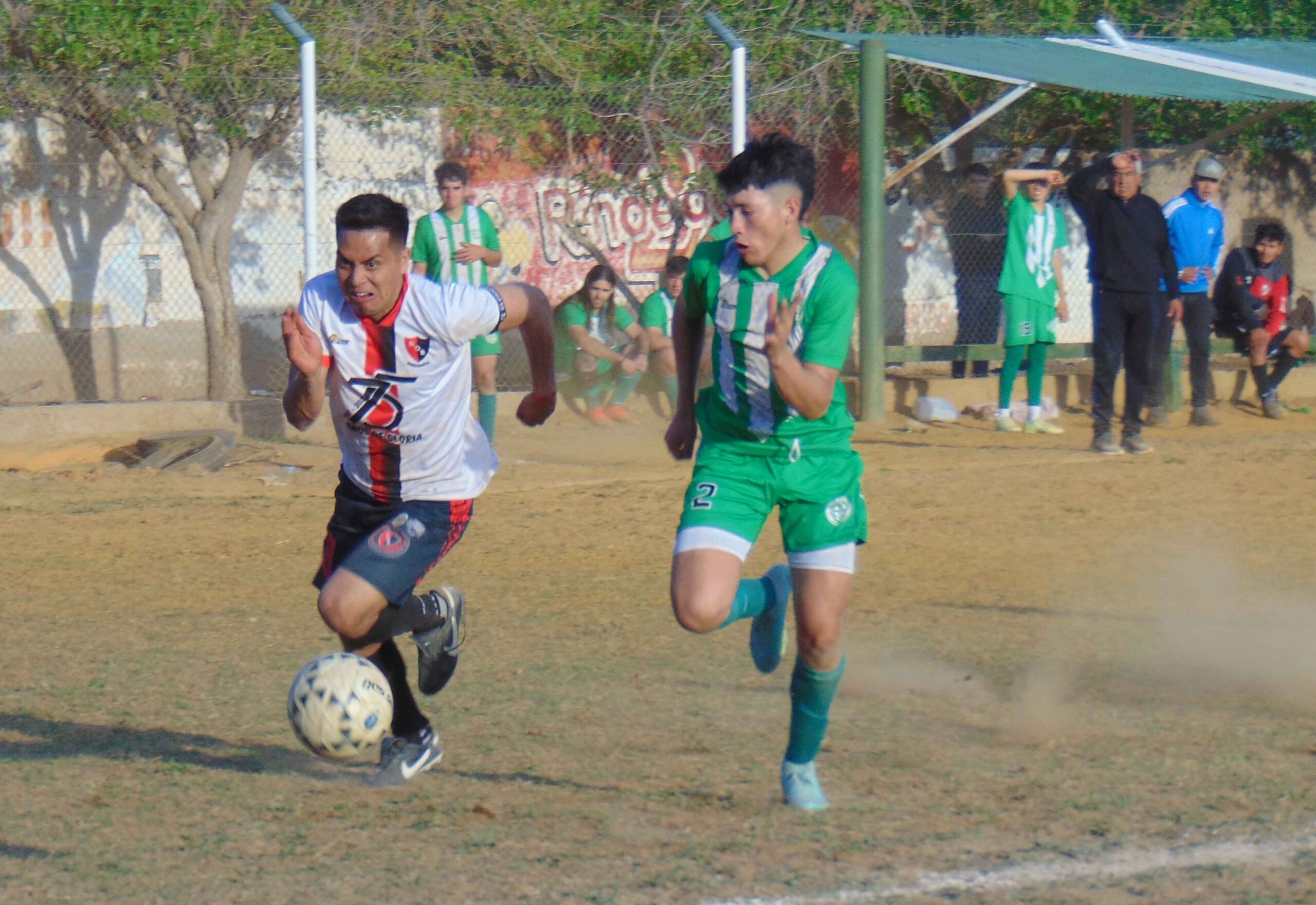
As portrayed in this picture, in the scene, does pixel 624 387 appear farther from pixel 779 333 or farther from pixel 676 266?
pixel 779 333

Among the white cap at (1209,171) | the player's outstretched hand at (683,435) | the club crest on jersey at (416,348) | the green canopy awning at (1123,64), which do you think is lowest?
the player's outstretched hand at (683,435)

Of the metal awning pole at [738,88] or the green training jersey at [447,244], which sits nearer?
the green training jersey at [447,244]

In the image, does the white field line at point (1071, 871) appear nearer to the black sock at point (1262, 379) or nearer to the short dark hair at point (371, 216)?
the short dark hair at point (371, 216)

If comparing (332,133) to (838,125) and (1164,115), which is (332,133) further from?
(1164,115)

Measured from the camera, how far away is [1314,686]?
535 centimetres

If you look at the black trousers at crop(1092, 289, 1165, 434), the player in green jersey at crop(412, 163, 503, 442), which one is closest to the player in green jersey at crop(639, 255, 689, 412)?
the player in green jersey at crop(412, 163, 503, 442)

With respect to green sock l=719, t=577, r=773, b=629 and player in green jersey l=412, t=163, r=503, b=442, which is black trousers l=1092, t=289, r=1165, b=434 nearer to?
player in green jersey l=412, t=163, r=503, b=442

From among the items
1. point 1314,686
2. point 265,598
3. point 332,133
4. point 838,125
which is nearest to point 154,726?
point 265,598

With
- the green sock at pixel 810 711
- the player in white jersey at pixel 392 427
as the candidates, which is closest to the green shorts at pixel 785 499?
the green sock at pixel 810 711

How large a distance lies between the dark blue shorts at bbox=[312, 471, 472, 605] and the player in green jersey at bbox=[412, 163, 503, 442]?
5.56 m

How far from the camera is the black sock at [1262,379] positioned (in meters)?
13.2

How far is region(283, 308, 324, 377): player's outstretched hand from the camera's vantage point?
422 centimetres

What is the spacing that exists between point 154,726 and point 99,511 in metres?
4.30

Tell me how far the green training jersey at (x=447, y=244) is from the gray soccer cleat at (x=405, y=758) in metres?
6.00
